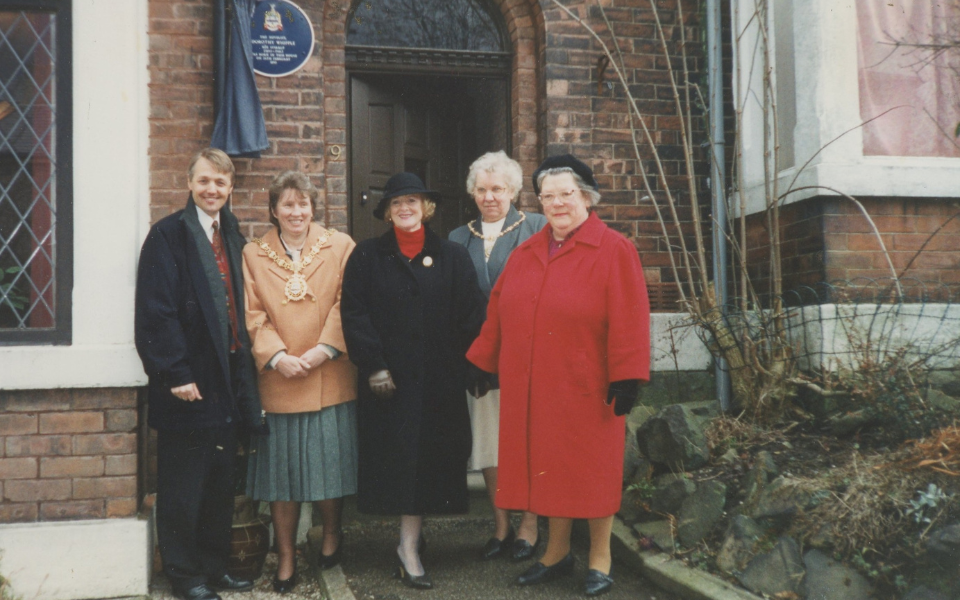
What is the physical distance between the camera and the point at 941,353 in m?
4.32

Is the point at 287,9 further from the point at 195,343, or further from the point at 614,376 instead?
the point at 614,376

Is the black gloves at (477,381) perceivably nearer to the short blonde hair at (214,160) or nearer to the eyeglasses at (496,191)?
the eyeglasses at (496,191)

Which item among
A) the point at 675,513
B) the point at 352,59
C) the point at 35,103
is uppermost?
the point at 352,59

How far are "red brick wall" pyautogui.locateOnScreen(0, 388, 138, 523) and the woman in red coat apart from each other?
5.95 feet

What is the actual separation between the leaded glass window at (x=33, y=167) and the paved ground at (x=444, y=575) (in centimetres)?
151

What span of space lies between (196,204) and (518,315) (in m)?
1.57

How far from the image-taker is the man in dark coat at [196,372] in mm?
3467

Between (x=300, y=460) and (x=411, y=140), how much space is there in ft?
9.54

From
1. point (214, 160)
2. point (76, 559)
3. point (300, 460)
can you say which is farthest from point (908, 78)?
point (76, 559)

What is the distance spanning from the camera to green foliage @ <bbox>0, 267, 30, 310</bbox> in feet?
12.7

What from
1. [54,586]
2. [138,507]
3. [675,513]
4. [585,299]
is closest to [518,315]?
[585,299]

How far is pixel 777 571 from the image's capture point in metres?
3.24

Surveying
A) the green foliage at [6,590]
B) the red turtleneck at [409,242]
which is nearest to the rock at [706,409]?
the red turtleneck at [409,242]

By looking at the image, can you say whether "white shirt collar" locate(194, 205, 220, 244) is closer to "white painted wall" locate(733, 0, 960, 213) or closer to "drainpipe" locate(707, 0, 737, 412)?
"drainpipe" locate(707, 0, 737, 412)
